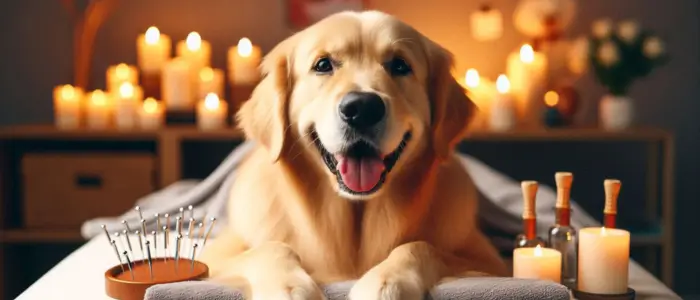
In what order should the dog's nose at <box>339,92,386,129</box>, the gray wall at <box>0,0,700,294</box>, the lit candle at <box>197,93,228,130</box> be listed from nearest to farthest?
the dog's nose at <box>339,92,386,129</box>
the lit candle at <box>197,93,228,130</box>
the gray wall at <box>0,0,700,294</box>

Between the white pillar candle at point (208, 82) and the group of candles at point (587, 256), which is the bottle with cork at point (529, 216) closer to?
the group of candles at point (587, 256)

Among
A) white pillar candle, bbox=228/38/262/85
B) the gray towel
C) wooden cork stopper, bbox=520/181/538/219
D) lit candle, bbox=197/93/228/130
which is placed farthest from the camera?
white pillar candle, bbox=228/38/262/85

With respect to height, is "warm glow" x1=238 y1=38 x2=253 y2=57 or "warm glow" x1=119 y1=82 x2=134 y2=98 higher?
"warm glow" x1=238 y1=38 x2=253 y2=57

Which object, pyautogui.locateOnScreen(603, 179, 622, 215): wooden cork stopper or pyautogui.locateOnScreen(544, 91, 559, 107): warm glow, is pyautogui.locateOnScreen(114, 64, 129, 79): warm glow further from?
pyautogui.locateOnScreen(603, 179, 622, 215): wooden cork stopper

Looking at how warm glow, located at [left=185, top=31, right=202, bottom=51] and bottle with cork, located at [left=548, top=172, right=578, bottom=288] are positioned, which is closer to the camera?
bottle with cork, located at [left=548, top=172, right=578, bottom=288]

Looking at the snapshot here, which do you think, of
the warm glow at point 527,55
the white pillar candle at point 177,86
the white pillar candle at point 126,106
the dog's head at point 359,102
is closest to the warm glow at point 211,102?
the white pillar candle at point 177,86

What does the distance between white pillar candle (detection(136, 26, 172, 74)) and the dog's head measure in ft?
5.08

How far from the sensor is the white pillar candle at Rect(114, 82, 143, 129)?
272cm

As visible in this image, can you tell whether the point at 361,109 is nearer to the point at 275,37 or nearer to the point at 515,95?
the point at 515,95

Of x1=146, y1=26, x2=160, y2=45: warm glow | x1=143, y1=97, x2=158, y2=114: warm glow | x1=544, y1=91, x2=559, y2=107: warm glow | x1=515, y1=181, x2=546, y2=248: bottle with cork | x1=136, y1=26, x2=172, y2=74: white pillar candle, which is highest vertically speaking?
x1=146, y1=26, x2=160, y2=45: warm glow

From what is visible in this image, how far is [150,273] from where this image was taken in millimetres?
1234

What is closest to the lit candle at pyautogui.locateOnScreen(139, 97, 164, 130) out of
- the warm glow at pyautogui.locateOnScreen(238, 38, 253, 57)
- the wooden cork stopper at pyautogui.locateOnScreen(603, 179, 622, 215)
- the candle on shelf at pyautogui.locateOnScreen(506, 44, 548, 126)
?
the warm glow at pyautogui.locateOnScreen(238, 38, 253, 57)

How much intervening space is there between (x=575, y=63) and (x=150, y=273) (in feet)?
6.92

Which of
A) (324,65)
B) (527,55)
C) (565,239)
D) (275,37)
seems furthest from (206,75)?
(565,239)
